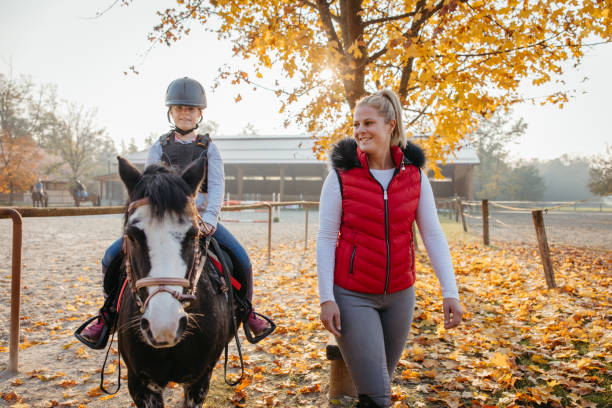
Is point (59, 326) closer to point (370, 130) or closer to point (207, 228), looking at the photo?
point (207, 228)

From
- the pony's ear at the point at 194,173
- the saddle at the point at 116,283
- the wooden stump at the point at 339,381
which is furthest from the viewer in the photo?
the wooden stump at the point at 339,381

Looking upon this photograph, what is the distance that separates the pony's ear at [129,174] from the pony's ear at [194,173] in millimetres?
229

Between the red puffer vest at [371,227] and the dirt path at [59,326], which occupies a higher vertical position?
the red puffer vest at [371,227]

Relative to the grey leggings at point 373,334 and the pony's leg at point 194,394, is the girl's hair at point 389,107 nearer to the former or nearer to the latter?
the grey leggings at point 373,334

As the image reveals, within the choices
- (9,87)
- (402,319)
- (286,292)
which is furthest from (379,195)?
(9,87)

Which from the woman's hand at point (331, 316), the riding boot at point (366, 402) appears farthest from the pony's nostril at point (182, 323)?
the riding boot at point (366, 402)

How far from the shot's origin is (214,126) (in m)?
85.9

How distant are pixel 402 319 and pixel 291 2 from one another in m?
6.16

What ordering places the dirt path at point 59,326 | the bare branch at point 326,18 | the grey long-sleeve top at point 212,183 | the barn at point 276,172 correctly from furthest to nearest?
the barn at point 276,172
the bare branch at point 326,18
the dirt path at point 59,326
the grey long-sleeve top at point 212,183

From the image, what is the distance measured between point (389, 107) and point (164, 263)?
4.64 feet

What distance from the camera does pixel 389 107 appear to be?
6.56 ft

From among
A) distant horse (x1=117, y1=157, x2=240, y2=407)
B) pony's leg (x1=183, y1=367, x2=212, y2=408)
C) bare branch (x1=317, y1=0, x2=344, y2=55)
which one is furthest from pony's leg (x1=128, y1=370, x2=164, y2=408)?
bare branch (x1=317, y1=0, x2=344, y2=55)

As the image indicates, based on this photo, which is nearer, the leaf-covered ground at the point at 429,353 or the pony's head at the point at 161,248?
the pony's head at the point at 161,248

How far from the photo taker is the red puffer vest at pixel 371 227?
1865mm
